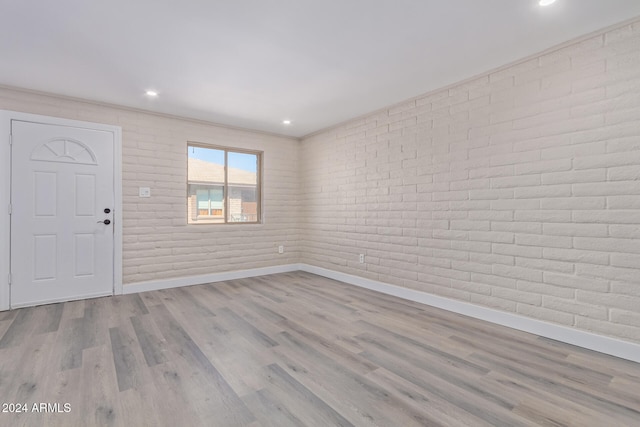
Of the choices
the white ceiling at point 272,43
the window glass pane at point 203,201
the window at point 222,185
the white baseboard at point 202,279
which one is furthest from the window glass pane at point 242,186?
the white ceiling at point 272,43

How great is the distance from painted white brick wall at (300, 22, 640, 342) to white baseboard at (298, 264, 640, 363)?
6cm

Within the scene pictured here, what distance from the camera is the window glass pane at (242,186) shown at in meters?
5.03

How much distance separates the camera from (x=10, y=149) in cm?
336

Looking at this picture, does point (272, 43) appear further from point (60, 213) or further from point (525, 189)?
point (60, 213)

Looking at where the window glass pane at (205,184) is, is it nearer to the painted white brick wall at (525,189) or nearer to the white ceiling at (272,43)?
the white ceiling at (272,43)

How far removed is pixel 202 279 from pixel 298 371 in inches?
117

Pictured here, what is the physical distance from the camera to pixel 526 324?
272 centimetres

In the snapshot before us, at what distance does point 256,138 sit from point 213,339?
349cm

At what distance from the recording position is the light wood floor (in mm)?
1620

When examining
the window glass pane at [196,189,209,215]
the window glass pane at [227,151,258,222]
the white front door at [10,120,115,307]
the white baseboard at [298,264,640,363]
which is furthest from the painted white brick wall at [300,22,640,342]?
the white front door at [10,120,115,307]

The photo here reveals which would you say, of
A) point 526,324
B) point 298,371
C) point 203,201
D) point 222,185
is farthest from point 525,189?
point 203,201

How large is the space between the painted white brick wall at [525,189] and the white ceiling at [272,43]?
34 centimetres

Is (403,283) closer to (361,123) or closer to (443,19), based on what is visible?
(361,123)

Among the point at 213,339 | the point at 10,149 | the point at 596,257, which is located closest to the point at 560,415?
the point at 596,257
